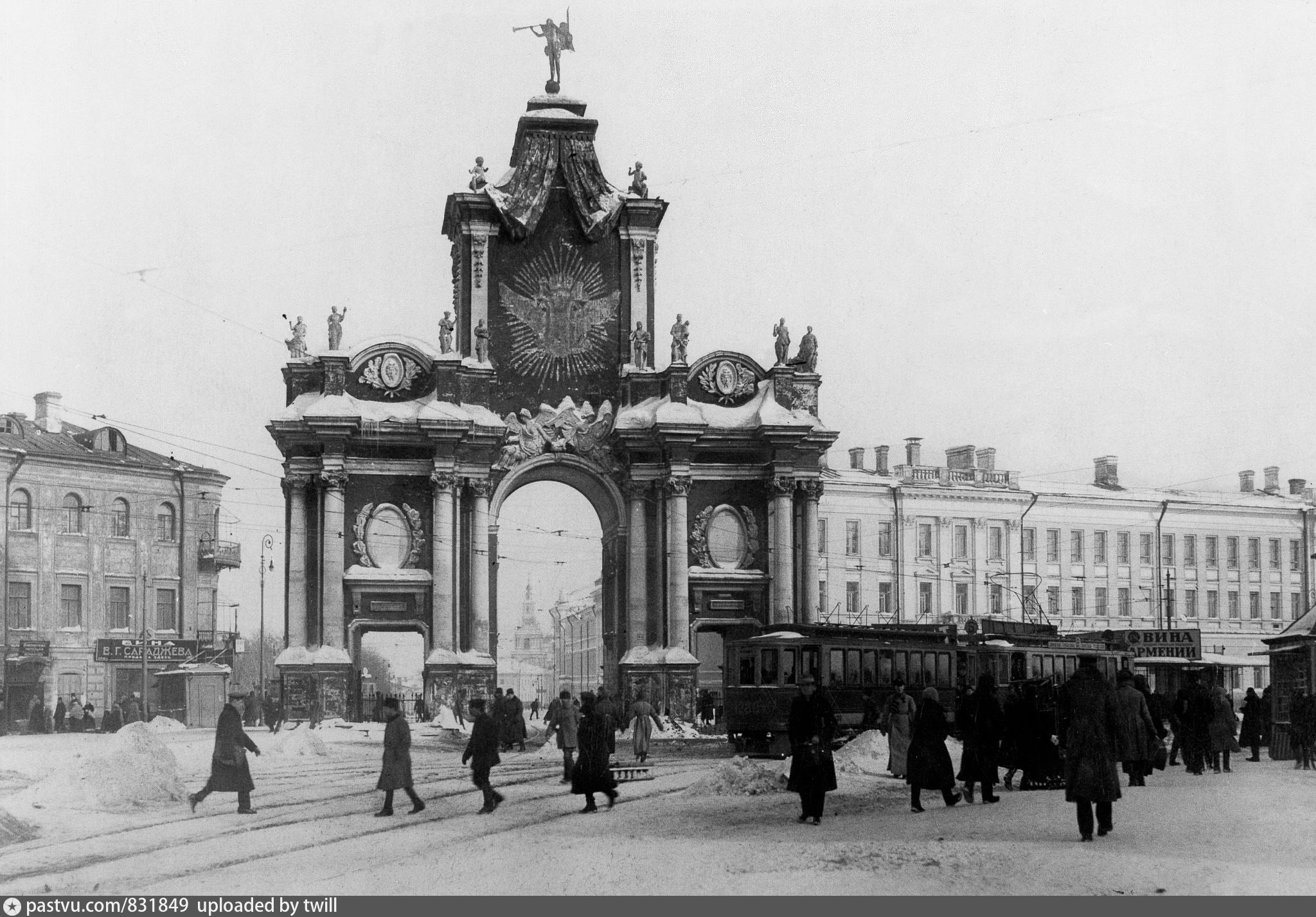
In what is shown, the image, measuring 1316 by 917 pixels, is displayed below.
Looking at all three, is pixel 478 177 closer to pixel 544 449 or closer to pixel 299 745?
pixel 544 449

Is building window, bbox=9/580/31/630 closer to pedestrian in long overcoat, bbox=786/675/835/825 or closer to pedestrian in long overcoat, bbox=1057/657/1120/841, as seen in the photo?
pedestrian in long overcoat, bbox=786/675/835/825

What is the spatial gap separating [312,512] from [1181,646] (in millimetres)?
25380

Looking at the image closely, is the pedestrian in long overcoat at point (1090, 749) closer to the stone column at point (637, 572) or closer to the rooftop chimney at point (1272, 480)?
the stone column at point (637, 572)

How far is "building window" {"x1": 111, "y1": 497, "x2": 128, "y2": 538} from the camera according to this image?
55.2 metres

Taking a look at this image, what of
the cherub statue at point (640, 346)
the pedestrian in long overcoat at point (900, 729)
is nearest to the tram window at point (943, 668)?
the pedestrian in long overcoat at point (900, 729)

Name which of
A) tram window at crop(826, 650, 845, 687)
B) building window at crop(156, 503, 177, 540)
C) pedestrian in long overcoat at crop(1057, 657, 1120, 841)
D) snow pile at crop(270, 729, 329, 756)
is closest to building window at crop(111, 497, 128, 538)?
building window at crop(156, 503, 177, 540)

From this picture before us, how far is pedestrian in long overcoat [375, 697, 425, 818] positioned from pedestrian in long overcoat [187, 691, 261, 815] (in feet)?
5.40

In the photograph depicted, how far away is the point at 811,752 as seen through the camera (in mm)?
18016

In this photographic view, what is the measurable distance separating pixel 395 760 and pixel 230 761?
2.14 meters

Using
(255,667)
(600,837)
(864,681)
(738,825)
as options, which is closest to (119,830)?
(600,837)

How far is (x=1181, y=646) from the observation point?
4594 cm

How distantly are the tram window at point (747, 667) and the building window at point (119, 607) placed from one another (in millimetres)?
29780

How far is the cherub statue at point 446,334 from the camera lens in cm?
4334
